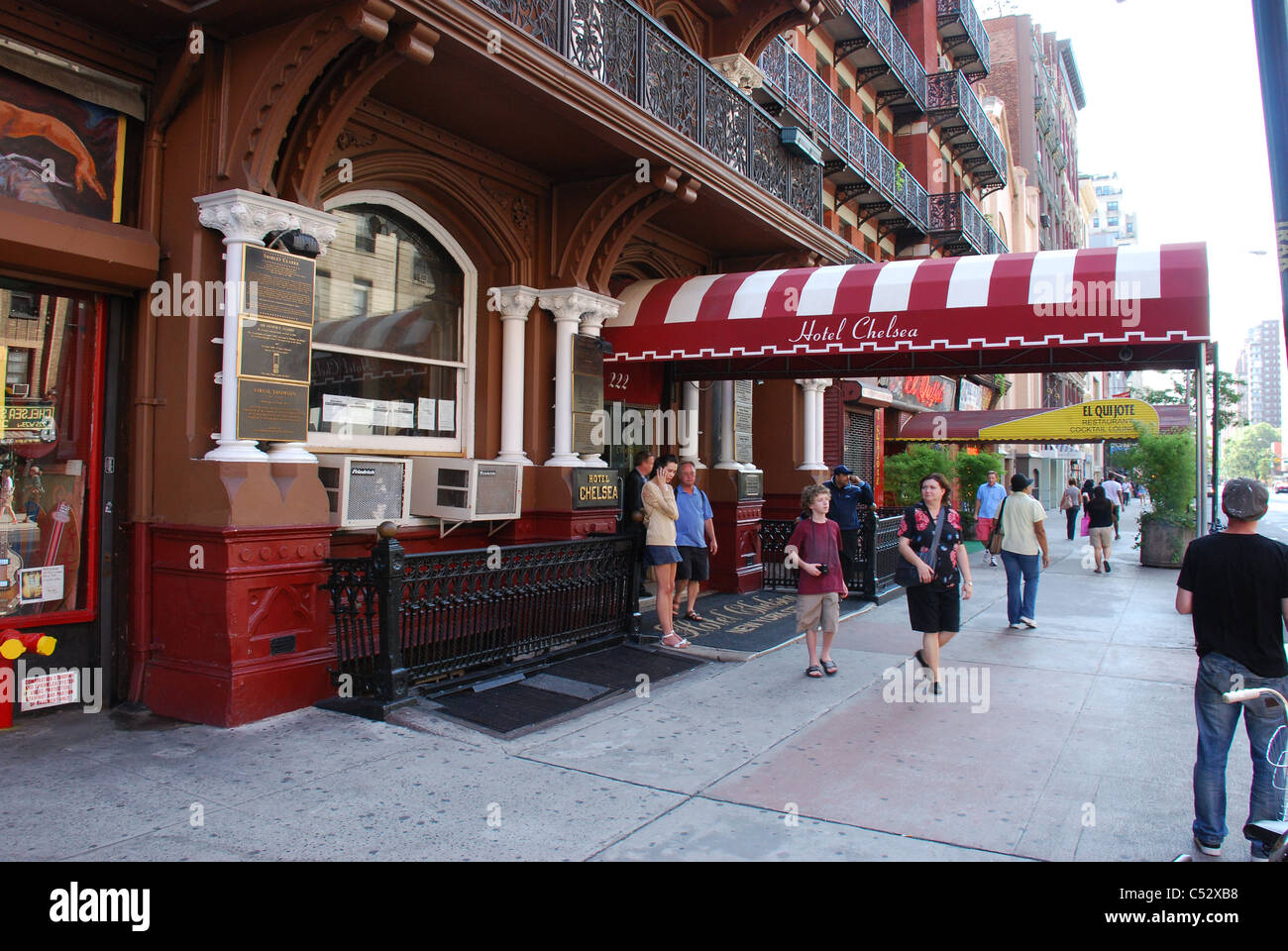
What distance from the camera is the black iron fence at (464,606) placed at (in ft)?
20.3

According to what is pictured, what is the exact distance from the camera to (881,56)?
1984 centimetres

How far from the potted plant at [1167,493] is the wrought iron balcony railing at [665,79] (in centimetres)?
978

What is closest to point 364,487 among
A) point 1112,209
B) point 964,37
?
point 964,37

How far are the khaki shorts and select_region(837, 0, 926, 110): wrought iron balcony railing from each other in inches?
561

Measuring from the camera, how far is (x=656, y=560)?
868 centimetres

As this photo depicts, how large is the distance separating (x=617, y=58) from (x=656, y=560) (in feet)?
14.9

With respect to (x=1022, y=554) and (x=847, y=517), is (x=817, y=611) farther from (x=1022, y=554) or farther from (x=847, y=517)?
(x=847, y=517)

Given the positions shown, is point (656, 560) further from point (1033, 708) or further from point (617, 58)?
point (617, 58)

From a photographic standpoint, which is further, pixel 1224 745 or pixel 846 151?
pixel 846 151

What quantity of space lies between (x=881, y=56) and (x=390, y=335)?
1591 cm

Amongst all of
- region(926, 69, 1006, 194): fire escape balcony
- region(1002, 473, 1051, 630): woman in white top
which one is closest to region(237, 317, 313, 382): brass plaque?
region(1002, 473, 1051, 630): woman in white top

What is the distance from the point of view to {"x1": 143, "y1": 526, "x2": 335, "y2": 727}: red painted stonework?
584cm

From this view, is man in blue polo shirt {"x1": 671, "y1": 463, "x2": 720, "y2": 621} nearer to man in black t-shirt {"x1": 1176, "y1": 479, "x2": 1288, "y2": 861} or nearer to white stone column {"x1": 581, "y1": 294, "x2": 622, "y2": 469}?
white stone column {"x1": 581, "y1": 294, "x2": 622, "y2": 469}
